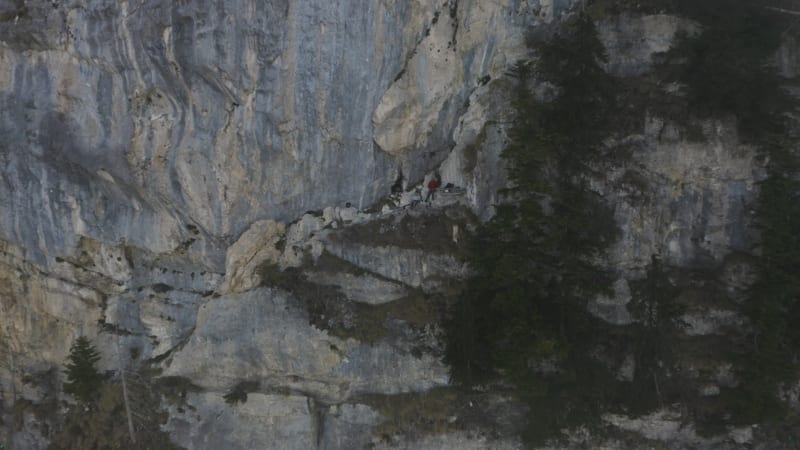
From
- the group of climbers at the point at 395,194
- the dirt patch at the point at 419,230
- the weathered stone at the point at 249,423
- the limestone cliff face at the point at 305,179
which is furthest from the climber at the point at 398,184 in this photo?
the weathered stone at the point at 249,423

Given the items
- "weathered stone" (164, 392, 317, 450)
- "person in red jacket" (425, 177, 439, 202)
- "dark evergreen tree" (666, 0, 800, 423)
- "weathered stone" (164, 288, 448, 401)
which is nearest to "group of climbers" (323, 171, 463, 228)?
"person in red jacket" (425, 177, 439, 202)

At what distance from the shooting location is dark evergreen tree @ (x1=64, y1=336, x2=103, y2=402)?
64.8ft

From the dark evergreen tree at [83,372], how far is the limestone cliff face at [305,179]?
9.50 feet

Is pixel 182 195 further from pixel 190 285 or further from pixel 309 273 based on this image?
pixel 309 273

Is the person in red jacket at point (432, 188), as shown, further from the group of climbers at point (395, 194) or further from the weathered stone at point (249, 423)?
the weathered stone at point (249, 423)

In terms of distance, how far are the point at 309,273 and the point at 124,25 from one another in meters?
10.0

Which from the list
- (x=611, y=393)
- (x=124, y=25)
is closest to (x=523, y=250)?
(x=611, y=393)

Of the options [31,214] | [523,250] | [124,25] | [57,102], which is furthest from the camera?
[31,214]

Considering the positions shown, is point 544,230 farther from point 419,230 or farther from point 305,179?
point 305,179

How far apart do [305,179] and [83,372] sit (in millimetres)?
11420

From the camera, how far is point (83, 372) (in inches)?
783

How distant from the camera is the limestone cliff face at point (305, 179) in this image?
16688 mm

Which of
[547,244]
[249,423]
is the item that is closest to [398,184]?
[547,244]

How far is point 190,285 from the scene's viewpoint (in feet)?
66.2
